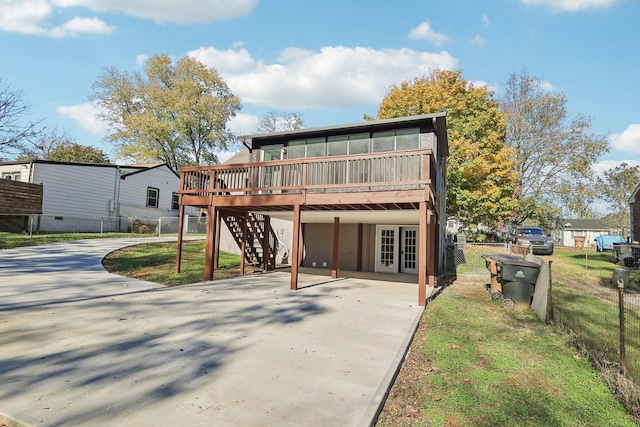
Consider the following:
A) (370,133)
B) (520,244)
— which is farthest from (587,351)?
(520,244)

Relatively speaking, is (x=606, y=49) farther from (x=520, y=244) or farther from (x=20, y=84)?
(x=20, y=84)

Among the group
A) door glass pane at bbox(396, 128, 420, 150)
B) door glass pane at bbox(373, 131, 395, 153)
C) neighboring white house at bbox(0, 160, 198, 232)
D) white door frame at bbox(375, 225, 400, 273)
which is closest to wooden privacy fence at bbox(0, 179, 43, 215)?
neighboring white house at bbox(0, 160, 198, 232)

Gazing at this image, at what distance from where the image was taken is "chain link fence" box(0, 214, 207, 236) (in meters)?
18.5

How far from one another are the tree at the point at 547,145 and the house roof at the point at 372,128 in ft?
54.8

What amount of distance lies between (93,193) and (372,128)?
774 inches

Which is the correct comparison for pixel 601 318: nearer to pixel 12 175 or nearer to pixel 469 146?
pixel 469 146

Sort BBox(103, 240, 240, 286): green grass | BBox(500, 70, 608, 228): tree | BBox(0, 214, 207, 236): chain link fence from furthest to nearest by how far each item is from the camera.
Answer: BBox(500, 70, 608, 228): tree < BBox(0, 214, 207, 236): chain link fence < BBox(103, 240, 240, 286): green grass

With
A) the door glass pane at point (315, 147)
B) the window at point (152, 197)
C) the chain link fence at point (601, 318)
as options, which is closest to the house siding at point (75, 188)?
the window at point (152, 197)

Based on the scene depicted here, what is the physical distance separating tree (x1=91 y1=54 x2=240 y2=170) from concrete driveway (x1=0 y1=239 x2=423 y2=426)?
2418cm

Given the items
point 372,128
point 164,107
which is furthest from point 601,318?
point 164,107

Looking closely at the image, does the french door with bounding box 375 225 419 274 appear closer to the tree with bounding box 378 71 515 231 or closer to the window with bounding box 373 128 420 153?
the window with bounding box 373 128 420 153

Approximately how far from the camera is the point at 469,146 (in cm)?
1820

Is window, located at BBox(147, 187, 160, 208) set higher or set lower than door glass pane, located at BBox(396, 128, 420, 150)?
lower

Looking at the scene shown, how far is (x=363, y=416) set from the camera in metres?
2.86
